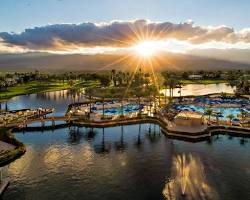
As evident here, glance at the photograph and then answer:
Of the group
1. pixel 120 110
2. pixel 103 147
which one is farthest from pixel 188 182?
pixel 120 110

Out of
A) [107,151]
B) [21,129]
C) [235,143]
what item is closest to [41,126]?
[21,129]

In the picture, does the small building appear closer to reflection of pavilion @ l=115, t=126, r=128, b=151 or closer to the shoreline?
the shoreline

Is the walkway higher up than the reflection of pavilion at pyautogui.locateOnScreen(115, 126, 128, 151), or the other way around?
the walkway

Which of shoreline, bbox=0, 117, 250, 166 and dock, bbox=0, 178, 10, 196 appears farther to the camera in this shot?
shoreline, bbox=0, 117, 250, 166

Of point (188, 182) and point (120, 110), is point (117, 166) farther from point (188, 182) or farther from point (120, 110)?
point (120, 110)

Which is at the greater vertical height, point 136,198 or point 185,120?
point 185,120

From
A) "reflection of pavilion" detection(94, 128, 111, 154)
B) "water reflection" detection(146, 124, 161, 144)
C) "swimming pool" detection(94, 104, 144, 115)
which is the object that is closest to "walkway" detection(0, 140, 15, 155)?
"reflection of pavilion" detection(94, 128, 111, 154)

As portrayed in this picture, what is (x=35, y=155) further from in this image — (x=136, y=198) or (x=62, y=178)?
(x=136, y=198)

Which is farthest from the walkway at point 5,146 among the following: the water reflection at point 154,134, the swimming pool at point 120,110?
the swimming pool at point 120,110
